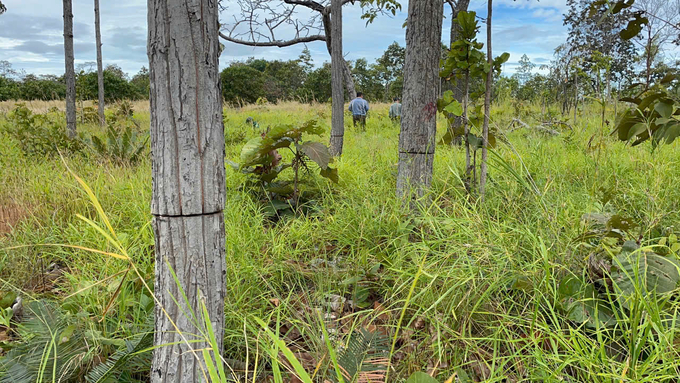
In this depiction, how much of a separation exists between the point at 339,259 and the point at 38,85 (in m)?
35.2

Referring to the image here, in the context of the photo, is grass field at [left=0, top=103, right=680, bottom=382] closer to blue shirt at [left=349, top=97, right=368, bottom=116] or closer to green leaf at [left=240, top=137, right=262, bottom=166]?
green leaf at [left=240, top=137, right=262, bottom=166]

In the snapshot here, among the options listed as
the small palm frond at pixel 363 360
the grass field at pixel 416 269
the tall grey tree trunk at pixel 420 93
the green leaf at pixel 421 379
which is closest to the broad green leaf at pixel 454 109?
the tall grey tree trunk at pixel 420 93

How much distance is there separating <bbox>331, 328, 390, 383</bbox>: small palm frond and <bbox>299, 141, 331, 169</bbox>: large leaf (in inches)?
66.6

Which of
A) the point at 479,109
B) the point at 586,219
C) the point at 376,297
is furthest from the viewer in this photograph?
the point at 479,109

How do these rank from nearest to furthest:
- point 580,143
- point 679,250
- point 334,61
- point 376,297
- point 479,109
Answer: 1. point 679,250
2. point 376,297
3. point 479,109
4. point 580,143
5. point 334,61

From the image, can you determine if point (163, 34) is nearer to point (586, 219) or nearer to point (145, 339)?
point (145, 339)

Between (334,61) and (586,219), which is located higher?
(334,61)

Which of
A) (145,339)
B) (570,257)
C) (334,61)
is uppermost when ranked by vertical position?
(334,61)

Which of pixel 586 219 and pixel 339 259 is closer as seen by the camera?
pixel 586 219

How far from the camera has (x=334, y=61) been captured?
227 inches

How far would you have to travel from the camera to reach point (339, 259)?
8.01ft

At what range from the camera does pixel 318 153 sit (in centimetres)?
311

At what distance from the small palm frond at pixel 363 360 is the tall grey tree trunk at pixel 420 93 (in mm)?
1441

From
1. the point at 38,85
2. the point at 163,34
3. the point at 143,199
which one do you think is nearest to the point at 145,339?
the point at 163,34
